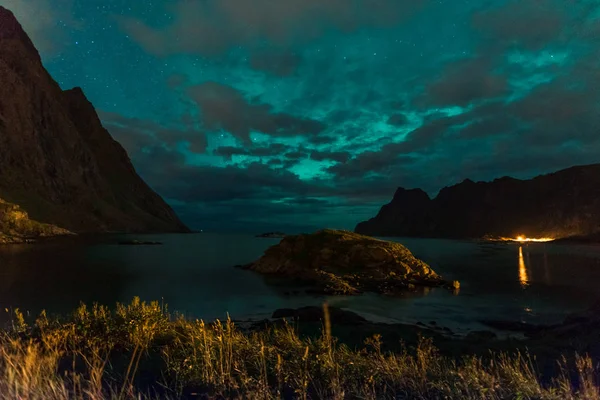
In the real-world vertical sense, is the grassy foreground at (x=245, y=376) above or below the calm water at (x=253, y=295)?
above

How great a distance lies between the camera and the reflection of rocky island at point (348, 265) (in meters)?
40.0

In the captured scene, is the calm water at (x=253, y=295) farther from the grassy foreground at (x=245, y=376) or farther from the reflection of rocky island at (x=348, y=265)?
the grassy foreground at (x=245, y=376)

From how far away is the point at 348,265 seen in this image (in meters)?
45.0

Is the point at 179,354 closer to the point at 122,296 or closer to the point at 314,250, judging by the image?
the point at 122,296

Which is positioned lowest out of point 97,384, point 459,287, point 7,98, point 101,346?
point 459,287

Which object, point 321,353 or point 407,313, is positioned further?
point 407,313

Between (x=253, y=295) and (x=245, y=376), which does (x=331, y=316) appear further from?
(x=245, y=376)

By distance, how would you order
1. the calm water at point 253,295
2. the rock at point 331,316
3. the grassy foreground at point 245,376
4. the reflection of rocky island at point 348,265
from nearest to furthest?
1. the grassy foreground at point 245,376
2. the rock at point 331,316
3. the calm water at point 253,295
4. the reflection of rocky island at point 348,265

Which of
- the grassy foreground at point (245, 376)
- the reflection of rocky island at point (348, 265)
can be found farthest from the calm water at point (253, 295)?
the grassy foreground at point (245, 376)

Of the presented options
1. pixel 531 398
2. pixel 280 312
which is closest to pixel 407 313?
pixel 280 312

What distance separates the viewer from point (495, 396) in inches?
227

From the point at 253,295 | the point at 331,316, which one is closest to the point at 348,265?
the point at 253,295

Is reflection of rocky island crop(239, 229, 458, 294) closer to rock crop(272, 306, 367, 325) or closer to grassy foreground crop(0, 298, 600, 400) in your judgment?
rock crop(272, 306, 367, 325)

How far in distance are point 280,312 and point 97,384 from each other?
835 inches
